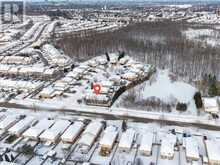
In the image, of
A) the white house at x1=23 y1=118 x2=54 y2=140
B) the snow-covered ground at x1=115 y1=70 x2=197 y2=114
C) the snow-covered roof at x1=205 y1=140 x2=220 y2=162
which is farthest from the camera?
the snow-covered ground at x1=115 y1=70 x2=197 y2=114

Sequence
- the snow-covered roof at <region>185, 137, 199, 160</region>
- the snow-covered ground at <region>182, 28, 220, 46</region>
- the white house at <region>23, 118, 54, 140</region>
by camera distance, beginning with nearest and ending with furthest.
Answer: the snow-covered roof at <region>185, 137, 199, 160</region> → the white house at <region>23, 118, 54, 140</region> → the snow-covered ground at <region>182, 28, 220, 46</region>

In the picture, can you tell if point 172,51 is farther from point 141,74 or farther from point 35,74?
point 35,74

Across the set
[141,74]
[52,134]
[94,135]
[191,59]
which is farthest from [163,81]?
[52,134]

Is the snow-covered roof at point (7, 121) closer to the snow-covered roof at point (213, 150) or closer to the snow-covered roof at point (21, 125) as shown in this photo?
the snow-covered roof at point (21, 125)

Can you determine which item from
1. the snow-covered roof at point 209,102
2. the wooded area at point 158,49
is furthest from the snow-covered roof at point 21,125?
the wooded area at point 158,49

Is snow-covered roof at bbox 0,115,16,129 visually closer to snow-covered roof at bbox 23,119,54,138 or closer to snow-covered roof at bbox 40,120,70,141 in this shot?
snow-covered roof at bbox 23,119,54,138

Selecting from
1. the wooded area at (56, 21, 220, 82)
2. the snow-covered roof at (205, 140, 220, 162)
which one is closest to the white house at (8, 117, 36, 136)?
the snow-covered roof at (205, 140, 220, 162)
